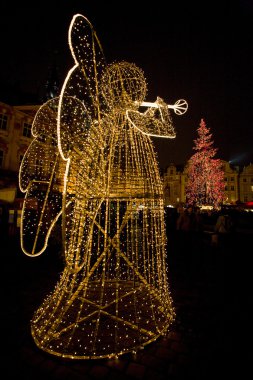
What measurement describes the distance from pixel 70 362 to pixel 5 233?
359 inches

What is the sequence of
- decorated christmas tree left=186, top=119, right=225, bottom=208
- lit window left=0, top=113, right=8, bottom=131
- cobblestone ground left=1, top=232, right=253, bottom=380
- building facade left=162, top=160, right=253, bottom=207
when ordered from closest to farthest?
1. cobblestone ground left=1, top=232, right=253, bottom=380
2. lit window left=0, top=113, right=8, bottom=131
3. decorated christmas tree left=186, top=119, right=225, bottom=208
4. building facade left=162, top=160, right=253, bottom=207

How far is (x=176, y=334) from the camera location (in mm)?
2838

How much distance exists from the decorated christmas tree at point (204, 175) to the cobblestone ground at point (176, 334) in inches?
932

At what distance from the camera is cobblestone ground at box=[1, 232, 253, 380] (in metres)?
2.21

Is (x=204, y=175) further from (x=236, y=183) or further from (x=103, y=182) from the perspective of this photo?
(x=103, y=182)

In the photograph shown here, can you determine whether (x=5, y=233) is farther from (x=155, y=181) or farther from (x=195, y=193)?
(x=195, y=193)

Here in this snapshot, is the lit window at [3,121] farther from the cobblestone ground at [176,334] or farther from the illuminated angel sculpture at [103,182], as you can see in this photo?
the illuminated angel sculpture at [103,182]

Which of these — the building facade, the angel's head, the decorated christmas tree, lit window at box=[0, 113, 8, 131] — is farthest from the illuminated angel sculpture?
the building facade

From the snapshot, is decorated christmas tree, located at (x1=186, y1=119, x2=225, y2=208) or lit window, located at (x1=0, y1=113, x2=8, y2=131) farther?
decorated christmas tree, located at (x1=186, y1=119, x2=225, y2=208)

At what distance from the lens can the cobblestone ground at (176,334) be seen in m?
2.21

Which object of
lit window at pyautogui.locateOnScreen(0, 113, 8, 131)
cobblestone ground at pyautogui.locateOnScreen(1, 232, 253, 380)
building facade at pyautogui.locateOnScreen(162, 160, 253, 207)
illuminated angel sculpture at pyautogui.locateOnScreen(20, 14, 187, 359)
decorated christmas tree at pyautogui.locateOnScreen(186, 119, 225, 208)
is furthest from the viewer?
building facade at pyautogui.locateOnScreen(162, 160, 253, 207)

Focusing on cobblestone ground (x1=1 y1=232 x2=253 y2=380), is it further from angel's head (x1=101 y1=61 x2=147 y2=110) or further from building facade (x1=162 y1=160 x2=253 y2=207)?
building facade (x1=162 y1=160 x2=253 y2=207)

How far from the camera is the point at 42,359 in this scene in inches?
92.5

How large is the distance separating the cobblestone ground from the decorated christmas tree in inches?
932
